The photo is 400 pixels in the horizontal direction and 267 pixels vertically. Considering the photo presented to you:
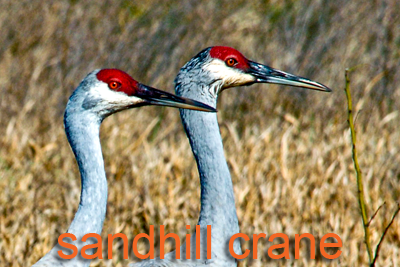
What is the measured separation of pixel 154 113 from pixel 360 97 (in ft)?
6.18

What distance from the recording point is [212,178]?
152 inches

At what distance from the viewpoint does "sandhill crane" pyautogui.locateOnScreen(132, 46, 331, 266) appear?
12.3ft

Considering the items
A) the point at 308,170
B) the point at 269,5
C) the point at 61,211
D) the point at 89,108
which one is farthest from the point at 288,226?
the point at 269,5

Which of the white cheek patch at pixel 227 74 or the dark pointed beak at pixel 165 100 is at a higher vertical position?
the white cheek patch at pixel 227 74

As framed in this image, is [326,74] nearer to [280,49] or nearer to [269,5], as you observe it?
[280,49]

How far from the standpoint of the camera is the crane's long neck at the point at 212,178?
3.76m

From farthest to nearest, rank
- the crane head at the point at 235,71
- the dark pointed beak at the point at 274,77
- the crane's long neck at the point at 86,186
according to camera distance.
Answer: the dark pointed beak at the point at 274,77 < the crane head at the point at 235,71 < the crane's long neck at the point at 86,186

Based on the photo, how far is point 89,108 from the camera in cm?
352

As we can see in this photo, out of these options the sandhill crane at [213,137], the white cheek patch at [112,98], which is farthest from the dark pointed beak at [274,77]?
the white cheek patch at [112,98]

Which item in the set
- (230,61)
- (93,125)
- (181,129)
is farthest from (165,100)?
(181,129)

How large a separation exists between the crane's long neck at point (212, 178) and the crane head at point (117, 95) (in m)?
0.33

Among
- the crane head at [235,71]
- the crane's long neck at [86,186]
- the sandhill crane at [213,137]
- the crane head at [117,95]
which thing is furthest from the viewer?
the crane head at [235,71]

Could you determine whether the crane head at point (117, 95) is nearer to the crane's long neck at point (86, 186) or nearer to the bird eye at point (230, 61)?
the crane's long neck at point (86, 186)

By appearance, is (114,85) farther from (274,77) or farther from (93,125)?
(274,77)
